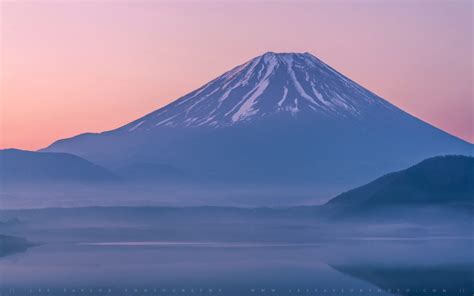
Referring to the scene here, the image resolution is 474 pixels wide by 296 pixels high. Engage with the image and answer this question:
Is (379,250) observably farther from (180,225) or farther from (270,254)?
(180,225)

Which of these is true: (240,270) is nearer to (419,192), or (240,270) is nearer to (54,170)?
(419,192)

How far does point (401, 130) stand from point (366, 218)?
22.2 metres

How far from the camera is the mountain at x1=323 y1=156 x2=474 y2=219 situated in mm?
99062

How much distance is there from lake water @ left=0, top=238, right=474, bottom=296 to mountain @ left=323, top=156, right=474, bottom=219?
30.4 m

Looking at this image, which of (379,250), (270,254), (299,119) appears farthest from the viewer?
(299,119)

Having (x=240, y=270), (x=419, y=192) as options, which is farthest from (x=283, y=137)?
(x=240, y=270)

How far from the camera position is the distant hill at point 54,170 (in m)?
130

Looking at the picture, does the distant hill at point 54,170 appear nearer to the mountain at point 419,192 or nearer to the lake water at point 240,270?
the mountain at point 419,192

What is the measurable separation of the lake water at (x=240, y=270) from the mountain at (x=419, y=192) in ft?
99.9

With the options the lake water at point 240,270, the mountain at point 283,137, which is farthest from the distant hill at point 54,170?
the lake water at point 240,270

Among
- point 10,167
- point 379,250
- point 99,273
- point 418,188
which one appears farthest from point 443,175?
point 99,273

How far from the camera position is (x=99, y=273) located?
45.9 m

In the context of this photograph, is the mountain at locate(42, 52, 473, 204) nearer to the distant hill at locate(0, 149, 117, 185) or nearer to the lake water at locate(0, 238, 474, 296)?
the distant hill at locate(0, 149, 117, 185)

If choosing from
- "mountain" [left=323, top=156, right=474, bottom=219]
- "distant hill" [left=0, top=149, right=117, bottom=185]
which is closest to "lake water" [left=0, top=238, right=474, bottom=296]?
"mountain" [left=323, top=156, right=474, bottom=219]
